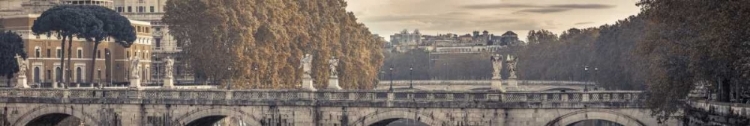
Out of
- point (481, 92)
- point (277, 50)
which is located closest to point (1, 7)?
point (277, 50)

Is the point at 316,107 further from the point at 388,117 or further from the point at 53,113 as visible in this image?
the point at 53,113

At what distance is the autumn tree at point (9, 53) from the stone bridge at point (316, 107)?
30467mm

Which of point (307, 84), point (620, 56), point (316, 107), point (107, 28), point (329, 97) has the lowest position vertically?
point (316, 107)

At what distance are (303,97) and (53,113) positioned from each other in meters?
11.3

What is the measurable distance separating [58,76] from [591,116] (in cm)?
6687

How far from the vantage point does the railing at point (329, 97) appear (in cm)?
7162

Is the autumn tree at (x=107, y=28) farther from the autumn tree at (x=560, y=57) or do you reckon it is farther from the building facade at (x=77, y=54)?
the autumn tree at (x=560, y=57)

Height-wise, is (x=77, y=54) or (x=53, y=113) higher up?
(x=77, y=54)

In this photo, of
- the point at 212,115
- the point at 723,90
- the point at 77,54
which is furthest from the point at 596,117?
the point at 77,54

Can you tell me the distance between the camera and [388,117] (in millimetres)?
74688

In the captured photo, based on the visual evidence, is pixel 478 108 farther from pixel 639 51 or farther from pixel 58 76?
pixel 58 76

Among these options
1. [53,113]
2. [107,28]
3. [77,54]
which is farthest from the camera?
[77,54]

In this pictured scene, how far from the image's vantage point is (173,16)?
Answer: 109 meters

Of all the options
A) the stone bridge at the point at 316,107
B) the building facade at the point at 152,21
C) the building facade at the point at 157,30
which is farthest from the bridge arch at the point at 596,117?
the building facade at the point at 152,21
